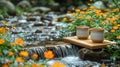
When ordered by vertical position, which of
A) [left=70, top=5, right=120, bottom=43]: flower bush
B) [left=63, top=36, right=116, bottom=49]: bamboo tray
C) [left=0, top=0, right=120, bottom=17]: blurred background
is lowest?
[left=0, top=0, right=120, bottom=17]: blurred background

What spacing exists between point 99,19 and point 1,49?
4281 mm

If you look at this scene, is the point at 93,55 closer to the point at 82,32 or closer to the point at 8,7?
the point at 82,32

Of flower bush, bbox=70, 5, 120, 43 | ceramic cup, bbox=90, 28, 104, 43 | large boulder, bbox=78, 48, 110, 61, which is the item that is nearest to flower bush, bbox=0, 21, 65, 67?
Answer: large boulder, bbox=78, 48, 110, 61

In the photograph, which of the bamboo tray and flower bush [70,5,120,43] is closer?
the bamboo tray

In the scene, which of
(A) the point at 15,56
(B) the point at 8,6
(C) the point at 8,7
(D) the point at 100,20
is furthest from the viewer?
(B) the point at 8,6

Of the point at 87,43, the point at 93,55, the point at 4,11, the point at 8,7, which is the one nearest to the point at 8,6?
the point at 8,7

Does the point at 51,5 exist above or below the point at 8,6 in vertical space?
below

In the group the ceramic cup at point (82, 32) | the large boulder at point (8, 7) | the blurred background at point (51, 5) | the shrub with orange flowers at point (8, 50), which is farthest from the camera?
the blurred background at point (51, 5)

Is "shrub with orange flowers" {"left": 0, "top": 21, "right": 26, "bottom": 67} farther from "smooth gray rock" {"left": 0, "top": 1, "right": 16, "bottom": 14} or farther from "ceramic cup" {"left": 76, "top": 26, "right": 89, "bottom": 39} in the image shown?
"smooth gray rock" {"left": 0, "top": 1, "right": 16, "bottom": 14}

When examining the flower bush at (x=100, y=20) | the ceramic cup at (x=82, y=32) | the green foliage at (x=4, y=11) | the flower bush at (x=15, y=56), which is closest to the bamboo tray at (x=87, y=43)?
the ceramic cup at (x=82, y=32)

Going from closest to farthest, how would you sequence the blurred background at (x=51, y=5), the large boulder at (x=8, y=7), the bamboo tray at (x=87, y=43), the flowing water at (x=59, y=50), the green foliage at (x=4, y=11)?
the bamboo tray at (x=87, y=43) → the flowing water at (x=59, y=50) → the green foliage at (x=4, y=11) → the large boulder at (x=8, y=7) → the blurred background at (x=51, y=5)

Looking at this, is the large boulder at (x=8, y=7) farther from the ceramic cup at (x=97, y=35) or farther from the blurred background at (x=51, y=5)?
the ceramic cup at (x=97, y=35)

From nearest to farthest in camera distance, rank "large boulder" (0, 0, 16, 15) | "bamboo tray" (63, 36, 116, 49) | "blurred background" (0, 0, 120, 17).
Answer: "bamboo tray" (63, 36, 116, 49) < "large boulder" (0, 0, 16, 15) < "blurred background" (0, 0, 120, 17)

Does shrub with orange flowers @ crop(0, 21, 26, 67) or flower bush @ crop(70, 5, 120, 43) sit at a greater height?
shrub with orange flowers @ crop(0, 21, 26, 67)
